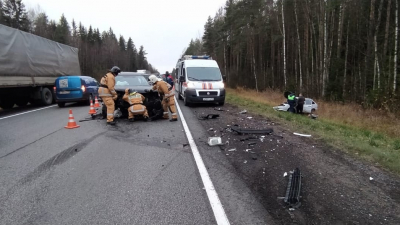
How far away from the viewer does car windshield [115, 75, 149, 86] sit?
33.1ft

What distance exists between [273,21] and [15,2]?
39991mm

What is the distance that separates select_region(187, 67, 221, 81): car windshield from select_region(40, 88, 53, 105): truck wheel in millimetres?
8131

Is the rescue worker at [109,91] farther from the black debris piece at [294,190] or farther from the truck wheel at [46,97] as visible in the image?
the truck wheel at [46,97]

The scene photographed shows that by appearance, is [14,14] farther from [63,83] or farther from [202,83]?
[202,83]

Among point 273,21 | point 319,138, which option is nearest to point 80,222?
point 319,138

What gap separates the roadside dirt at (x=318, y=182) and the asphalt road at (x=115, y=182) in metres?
0.25

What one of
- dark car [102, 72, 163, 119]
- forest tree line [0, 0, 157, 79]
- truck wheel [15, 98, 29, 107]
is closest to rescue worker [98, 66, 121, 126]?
dark car [102, 72, 163, 119]

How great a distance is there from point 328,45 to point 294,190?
2379 centimetres

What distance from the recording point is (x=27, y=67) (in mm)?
13367

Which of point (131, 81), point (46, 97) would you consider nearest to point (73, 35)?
point (46, 97)

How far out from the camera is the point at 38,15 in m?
58.4

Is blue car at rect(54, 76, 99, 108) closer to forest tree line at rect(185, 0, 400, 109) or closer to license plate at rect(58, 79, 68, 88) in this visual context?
license plate at rect(58, 79, 68, 88)

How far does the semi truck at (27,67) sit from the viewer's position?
11.9m

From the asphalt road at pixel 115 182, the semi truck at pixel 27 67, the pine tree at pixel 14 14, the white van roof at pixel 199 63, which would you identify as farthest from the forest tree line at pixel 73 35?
the asphalt road at pixel 115 182
